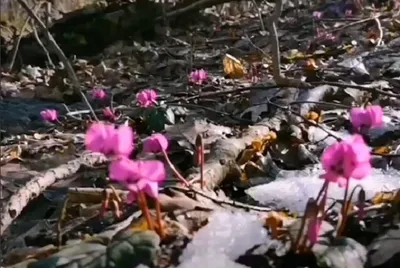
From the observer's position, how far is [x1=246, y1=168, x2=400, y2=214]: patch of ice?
1.53 m

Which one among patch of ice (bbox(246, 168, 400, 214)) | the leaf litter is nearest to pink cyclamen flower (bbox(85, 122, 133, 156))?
the leaf litter

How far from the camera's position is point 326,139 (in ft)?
7.12

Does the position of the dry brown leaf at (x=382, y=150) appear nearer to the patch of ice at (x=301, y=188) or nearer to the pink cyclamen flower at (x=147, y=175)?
the patch of ice at (x=301, y=188)

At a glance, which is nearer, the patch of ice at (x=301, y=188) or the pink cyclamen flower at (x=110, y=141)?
the pink cyclamen flower at (x=110, y=141)

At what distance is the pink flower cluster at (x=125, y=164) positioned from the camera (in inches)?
43.9

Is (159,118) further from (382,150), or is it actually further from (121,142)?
(121,142)

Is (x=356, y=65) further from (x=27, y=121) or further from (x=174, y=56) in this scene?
(x=174, y=56)

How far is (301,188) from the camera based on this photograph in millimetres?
1619

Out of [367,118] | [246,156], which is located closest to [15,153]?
[246,156]

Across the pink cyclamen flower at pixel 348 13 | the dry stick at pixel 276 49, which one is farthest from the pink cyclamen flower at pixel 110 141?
the pink cyclamen flower at pixel 348 13

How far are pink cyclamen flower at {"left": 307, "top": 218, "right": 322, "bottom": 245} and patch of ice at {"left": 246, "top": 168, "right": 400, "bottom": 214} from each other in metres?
0.35

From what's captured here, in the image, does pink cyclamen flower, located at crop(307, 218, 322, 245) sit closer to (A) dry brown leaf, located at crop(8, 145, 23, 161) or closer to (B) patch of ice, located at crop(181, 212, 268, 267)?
(B) patch of ice, located at crop(181, 212, 268, 267)

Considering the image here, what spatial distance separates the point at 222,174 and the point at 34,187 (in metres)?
0.39

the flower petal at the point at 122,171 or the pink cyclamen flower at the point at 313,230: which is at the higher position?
the flower petal at the point at 122,171
